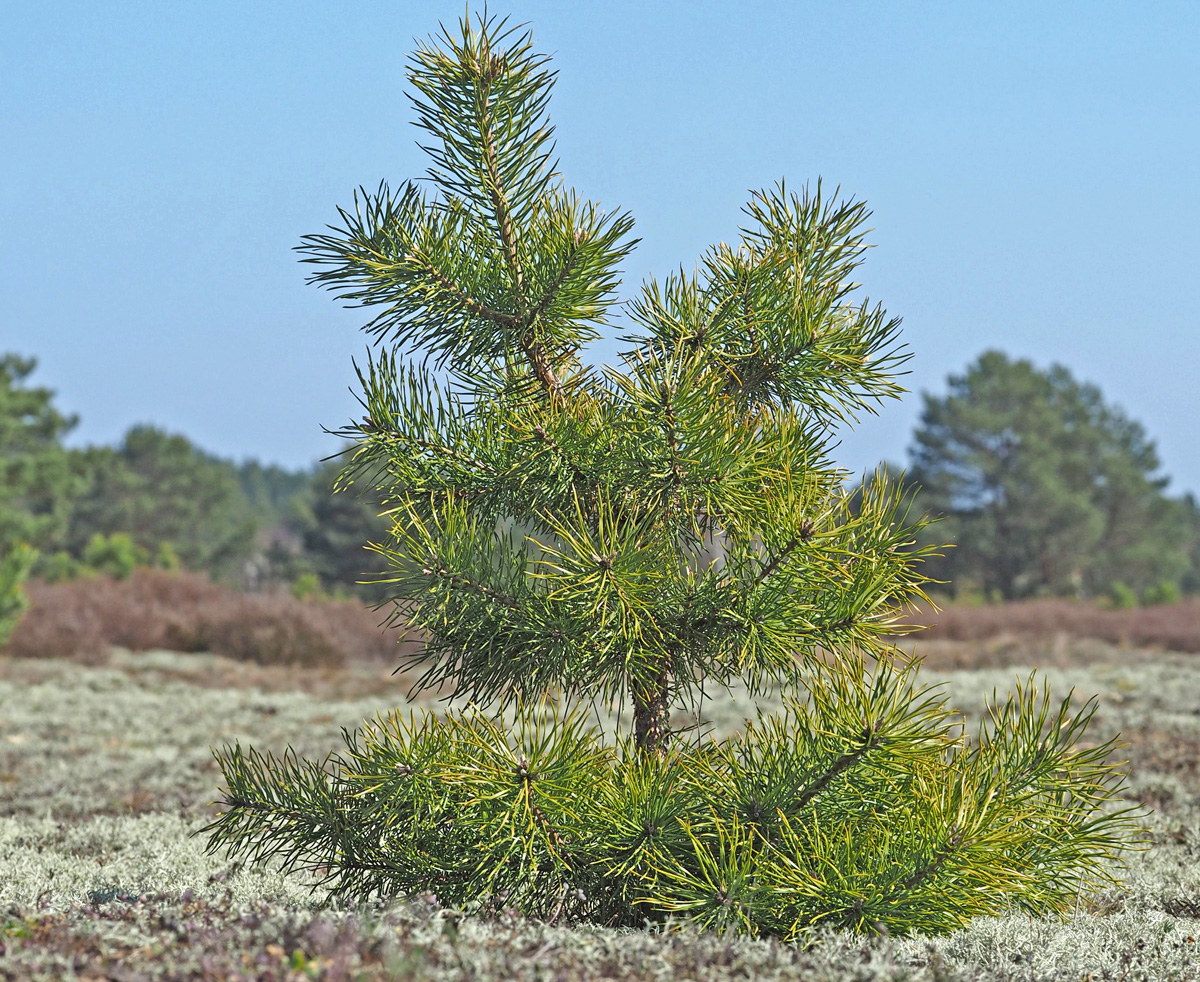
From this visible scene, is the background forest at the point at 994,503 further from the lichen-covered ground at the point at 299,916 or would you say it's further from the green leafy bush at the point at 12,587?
the lichen-covered ground at the point at 299,916

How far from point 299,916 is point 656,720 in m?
1.31

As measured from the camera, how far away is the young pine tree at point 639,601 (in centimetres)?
322

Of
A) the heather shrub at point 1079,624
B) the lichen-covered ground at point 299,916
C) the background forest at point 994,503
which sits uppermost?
the background forest at point 994,503

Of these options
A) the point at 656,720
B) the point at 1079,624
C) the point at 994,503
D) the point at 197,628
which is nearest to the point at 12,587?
the point at 197,628

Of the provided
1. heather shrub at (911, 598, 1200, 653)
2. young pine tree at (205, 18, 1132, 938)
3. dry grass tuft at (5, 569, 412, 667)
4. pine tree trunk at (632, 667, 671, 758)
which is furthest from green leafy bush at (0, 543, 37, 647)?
Answer: heather shrub at (911, 598, 1200, 653)

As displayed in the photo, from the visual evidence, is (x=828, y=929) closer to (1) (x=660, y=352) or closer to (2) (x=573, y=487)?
(2) (x=573, y=487)

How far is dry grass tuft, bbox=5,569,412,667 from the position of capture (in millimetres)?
19672

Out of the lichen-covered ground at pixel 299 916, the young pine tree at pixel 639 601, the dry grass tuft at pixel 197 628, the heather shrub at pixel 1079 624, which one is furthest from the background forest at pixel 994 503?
the young pine tree at pixel 639 601

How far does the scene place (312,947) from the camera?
266 cm

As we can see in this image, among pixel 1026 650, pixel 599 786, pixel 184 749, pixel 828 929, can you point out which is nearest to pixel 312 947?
pixel 599 786

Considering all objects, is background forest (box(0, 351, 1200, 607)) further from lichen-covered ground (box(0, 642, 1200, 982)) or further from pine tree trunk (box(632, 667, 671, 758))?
pine tree trunk (box(632, 667, 671, 758))

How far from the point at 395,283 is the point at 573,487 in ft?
2.92

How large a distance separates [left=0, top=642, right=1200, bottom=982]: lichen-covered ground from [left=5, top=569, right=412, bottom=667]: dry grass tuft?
23.2ft

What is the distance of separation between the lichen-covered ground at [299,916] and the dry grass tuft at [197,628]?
708 centimetres
